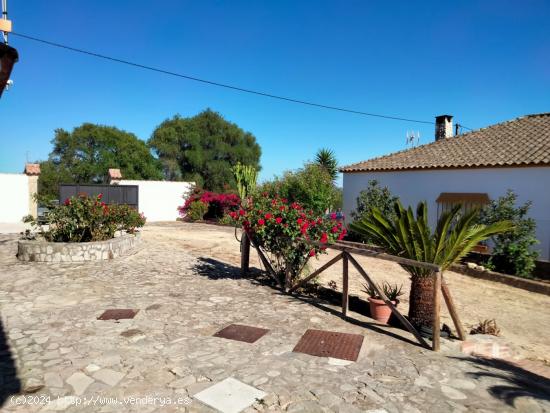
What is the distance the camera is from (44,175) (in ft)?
95.6

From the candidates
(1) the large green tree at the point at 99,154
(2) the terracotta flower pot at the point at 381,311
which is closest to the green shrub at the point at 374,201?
(2) the terracotta flower pot at the point at 381,311

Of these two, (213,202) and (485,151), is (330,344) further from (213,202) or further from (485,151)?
(213,202)

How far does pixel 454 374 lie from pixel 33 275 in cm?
733

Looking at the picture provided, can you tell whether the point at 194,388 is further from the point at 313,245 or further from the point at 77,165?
the point at 77,165

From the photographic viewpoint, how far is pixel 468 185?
12781 mm

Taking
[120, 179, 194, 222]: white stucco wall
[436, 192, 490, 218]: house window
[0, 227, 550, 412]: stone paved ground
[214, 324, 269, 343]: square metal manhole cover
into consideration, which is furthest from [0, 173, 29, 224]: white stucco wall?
[436, 192, 490, 218]: house window

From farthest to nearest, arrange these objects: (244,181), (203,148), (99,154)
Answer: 1. (203,148)
2. (99,154)
3. (244,181)

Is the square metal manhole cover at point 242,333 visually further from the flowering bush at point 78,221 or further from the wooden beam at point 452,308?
the flowering bush at point 78,221

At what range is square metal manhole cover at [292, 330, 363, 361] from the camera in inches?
152

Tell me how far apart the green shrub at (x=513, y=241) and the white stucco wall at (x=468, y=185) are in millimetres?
462

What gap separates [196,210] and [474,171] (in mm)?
14591

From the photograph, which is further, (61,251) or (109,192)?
(109,192)

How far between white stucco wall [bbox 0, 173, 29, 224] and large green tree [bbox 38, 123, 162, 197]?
60.9 feet

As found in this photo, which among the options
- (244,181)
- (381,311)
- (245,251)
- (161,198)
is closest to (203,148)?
(244,181)
